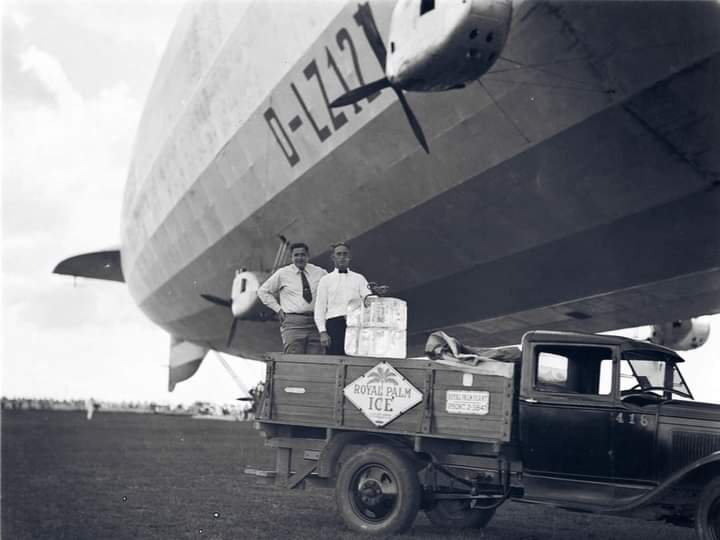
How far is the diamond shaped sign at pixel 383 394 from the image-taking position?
314 inches

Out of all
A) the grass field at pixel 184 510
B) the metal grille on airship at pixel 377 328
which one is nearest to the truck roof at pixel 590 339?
the metal grille on airship at pixel 377 328

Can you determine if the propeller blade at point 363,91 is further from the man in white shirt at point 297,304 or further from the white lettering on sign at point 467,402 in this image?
the white lettering on sign at point 467,402

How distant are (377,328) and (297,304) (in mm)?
1216

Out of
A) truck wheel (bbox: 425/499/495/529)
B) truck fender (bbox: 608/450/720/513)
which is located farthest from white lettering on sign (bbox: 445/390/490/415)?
truck wheel (bbox: 425/499/495/529)

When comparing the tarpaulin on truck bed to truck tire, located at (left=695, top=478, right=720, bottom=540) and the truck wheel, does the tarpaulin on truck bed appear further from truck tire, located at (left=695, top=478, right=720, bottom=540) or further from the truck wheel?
truck tire, located at (left=695, top=478, right=720, bottom=540)

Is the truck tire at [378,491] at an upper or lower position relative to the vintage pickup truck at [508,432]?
lower

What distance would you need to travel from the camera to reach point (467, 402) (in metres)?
7.73

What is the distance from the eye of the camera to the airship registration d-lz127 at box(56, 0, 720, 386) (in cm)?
938

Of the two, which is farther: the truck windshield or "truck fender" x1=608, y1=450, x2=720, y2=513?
the truck windshield

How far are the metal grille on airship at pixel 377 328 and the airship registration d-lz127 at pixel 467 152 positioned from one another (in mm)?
2287

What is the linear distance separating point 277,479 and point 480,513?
7.07ft

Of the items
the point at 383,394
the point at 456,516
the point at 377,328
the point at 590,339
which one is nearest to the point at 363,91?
the point at 377,328

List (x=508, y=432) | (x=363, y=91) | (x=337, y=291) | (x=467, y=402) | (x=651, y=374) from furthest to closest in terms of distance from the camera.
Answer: (x=363, y=91), (x=337, y=291), (x=651, y=374), (x=467, y=402), (x=508, y=432)

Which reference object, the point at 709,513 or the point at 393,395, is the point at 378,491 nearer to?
the point at 393,395
